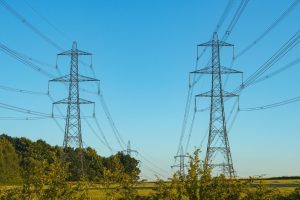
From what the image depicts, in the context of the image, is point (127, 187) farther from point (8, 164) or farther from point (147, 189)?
point (8, 164)

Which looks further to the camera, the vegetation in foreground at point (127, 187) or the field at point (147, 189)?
the field at point (147, 189)

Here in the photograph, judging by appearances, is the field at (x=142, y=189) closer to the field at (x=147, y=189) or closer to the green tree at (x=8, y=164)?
the field at (x=147, y=189)

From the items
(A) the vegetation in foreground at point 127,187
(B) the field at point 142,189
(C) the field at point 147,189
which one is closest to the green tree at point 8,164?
(C) the field at point 147,189

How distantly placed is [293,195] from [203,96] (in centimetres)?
2644

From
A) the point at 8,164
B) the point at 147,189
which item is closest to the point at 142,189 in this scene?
the point at 147,189

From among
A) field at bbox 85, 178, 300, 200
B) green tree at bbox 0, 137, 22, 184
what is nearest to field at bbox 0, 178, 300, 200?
field at bbox 85, 178, 300, 200

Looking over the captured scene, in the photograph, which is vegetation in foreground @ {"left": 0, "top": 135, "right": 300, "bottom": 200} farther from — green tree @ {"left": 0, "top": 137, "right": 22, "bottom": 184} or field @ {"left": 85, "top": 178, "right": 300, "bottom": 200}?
green tree @ {"left": 0, "top": 137, "right": 22, "bottom": 184}

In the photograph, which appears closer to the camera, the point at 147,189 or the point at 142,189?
the point at 147,189

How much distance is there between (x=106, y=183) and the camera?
26047 mm

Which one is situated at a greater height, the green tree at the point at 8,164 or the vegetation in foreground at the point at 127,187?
the green tree at the point at 8,164

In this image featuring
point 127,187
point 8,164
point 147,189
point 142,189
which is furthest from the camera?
point 8,164

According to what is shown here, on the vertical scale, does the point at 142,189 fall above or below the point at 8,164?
below

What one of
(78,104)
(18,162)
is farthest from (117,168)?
(18,162)

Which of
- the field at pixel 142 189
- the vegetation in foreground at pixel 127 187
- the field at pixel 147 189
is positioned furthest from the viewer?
the field at pixel 147 189
